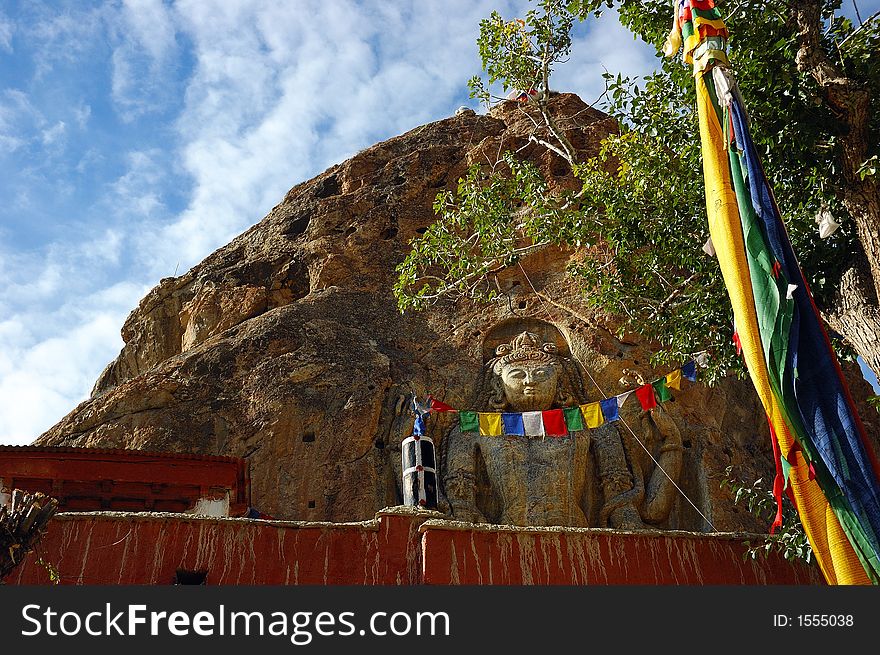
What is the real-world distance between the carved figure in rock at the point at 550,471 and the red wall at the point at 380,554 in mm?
5554

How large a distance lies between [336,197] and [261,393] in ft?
27.4

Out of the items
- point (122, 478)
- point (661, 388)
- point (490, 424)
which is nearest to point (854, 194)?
point (661, 388)

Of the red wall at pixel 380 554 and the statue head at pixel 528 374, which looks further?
the statue head at pixel 528 374

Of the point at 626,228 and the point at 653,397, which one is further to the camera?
the point at 653,397

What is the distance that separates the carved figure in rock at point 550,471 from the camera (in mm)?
15930

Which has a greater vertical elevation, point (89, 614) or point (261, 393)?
point (261, 393)

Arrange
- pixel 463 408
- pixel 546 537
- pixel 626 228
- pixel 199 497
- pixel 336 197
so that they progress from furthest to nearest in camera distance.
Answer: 1. pixel 336 197
2. pixel 463 408
3. pixel 199 497
4. pixel 626 228
5. pixel 546 537

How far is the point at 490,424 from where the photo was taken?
568 inches

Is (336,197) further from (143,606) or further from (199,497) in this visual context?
(143,606)

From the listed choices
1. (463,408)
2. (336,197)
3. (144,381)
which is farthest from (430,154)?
(144,381)

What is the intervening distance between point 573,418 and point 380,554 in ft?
17.3

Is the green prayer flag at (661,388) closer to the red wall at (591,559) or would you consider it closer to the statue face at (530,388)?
the red wall at (591,559)

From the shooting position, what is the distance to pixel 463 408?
58.5 feet

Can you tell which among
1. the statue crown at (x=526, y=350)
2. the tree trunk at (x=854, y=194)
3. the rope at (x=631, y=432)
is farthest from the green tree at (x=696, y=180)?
the statue crown at (x=526, y=350)
